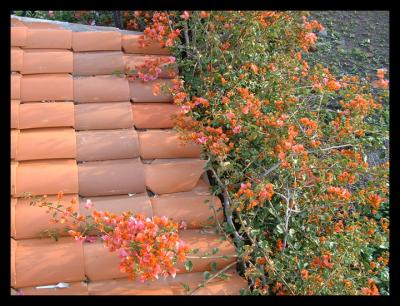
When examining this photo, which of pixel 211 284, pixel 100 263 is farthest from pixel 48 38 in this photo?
pixel 211 284

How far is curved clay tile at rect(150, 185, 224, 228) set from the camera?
6.30 ft

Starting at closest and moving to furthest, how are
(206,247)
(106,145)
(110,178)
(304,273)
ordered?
1. (304,273)
2. (206,247)
3. (110,178)
4. (106,145)

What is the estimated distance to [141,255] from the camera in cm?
152

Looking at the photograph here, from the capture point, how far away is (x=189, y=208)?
196 centimetres

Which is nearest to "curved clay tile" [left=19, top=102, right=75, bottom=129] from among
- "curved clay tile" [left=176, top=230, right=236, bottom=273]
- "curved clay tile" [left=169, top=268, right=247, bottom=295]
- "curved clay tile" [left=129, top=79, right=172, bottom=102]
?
"curved clay tile" [left=129, top=79, right=172, bottom=102]

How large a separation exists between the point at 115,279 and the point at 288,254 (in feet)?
2.41

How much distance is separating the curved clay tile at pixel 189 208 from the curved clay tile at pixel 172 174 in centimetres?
4

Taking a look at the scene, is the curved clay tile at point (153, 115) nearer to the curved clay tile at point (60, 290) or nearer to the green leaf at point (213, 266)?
the green leaf at point (213, 266)

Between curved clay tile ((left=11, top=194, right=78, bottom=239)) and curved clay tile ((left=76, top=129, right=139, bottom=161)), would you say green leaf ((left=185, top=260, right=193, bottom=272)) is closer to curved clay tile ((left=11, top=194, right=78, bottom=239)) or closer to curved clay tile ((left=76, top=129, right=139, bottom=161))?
curved clay tile ((left=11, top=194, right=78, bottom=239))

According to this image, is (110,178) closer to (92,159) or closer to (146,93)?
(92,159)

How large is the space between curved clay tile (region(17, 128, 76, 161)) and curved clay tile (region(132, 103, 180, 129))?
330 mm

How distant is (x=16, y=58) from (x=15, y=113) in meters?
0.43
